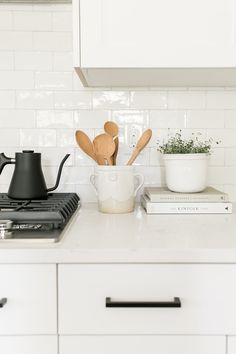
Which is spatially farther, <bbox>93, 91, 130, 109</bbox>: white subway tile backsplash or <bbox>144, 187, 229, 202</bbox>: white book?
<bbox>93, 91, 130, 109</bbox>: white subway tile backsplash

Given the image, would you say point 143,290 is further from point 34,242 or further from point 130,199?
point 130,199

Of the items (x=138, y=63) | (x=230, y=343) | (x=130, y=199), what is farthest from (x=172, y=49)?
(x=230, y=343)

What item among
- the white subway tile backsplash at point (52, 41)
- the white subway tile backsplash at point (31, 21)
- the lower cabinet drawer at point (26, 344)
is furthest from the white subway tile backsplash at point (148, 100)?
the lower cabinet drawer at point (26, 344)

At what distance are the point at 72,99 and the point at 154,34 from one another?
48 centimetres

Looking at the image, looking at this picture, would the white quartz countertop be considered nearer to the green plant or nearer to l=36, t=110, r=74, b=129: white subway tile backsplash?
the green plant

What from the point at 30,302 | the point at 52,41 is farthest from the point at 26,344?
the point at 52,41

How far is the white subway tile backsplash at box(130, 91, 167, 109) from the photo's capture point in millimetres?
1513

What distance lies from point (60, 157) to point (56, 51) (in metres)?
0.43

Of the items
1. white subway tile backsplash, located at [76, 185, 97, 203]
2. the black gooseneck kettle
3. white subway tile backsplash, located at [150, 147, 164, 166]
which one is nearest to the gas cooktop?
the black gooseneck kettle

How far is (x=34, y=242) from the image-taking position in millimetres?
880

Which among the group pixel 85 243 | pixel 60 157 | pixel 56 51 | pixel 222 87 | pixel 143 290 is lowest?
pixel 143 290

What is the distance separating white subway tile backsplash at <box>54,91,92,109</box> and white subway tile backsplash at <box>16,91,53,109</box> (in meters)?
0.04

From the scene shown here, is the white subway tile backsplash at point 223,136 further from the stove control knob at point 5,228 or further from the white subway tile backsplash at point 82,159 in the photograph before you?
the stove control knob at point 5,228

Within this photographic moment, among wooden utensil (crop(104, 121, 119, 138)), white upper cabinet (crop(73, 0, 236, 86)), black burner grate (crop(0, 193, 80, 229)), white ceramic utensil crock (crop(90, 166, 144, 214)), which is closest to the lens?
black burner grate (crop(0, 193, 80, 229))
